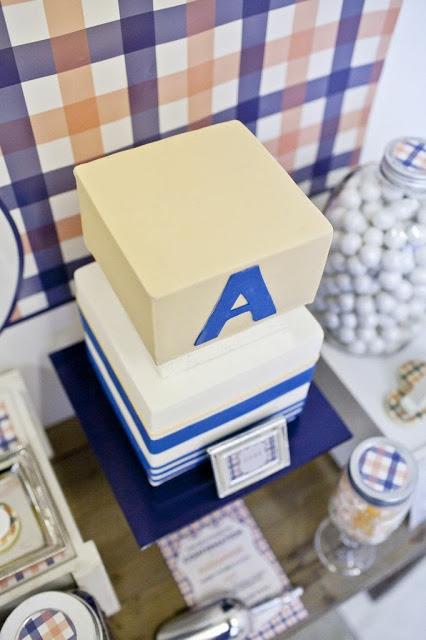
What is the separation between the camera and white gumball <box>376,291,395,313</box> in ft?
3.04

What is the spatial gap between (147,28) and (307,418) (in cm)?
54

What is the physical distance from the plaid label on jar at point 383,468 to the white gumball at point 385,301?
193 millimetres

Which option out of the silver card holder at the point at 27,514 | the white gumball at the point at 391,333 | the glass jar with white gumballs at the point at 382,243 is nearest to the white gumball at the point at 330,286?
the glass jar with white gumballs at the point at 382,243

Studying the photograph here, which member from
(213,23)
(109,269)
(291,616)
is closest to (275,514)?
(291,616)

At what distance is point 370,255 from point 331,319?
160 mm

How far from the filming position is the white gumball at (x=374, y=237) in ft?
2.88

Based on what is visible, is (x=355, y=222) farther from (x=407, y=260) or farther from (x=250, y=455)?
(x=250, y=455)

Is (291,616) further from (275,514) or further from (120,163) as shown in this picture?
(120,163)

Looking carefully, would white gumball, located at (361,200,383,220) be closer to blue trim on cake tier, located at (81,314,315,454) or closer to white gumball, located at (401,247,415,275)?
white gumball, located at (401,247,415,275)

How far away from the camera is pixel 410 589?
5.16ft

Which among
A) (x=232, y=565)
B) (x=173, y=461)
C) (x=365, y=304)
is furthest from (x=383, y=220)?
(x=232, y=565)

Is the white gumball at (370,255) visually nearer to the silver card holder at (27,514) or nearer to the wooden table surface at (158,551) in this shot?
the wooden table surface at (158,551)

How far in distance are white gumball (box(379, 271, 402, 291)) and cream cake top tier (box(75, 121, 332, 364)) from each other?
0.74ft

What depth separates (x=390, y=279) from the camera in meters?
0.89
